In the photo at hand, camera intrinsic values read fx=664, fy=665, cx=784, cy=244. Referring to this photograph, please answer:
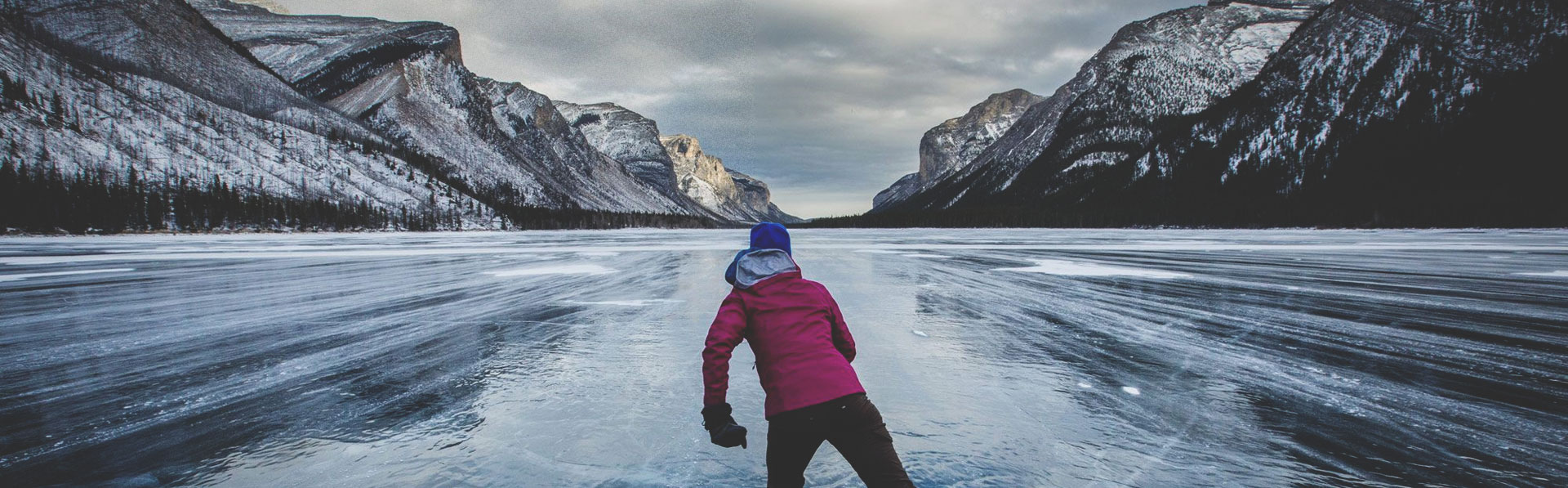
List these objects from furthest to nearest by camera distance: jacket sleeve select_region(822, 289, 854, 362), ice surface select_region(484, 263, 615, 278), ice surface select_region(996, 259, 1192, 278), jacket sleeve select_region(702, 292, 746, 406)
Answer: ice surface select_region(484, 263, 615, 278) < ice surface select_region(996, 259, 1192, 278) < jacket sleeve select_region(822, 289, 854, 362) < jacket sleeve select_region(702, 292, 746, 406)

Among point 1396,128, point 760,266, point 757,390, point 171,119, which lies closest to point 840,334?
point 760,266

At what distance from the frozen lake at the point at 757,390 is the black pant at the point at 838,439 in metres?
0.54

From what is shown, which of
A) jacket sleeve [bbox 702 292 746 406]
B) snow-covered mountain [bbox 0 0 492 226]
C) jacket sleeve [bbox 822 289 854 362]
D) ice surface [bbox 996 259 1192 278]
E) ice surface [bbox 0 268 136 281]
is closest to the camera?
jacket sleeve [bbox 702 292 746 406]

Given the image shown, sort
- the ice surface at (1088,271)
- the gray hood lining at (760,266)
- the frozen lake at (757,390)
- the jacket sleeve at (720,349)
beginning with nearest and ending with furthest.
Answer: the jacket sleeve at (720,349)
the gray hood lining at (760,266)
the frozen lake at (757,390)
the ice surface at (1088,271)

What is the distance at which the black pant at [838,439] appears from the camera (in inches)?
107

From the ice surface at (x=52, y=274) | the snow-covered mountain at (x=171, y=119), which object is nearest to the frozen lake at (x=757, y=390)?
the ice surface at (x=52, y=274)

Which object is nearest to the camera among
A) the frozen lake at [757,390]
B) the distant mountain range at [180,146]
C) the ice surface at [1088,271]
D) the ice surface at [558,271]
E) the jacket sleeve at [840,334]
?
the jacket sleeve at [840,334]

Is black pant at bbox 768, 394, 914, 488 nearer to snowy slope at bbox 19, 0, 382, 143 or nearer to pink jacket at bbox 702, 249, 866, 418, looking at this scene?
pink jacket at bbox 702, 249, 866, 418

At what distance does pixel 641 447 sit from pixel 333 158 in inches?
7345

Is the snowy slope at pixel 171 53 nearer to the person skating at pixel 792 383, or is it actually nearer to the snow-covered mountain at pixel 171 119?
the snow-covered mountain at pixel 171 119

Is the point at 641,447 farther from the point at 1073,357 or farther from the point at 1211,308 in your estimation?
the point at 1211,308

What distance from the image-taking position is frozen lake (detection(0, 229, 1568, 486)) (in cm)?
345

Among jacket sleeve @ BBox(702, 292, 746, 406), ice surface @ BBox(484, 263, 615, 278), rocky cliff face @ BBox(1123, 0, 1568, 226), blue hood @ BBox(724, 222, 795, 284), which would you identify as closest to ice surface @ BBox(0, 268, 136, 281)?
ice surface @ BBox(484, 263, 615, 278)

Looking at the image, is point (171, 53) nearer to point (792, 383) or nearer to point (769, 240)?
point (769, 240)
